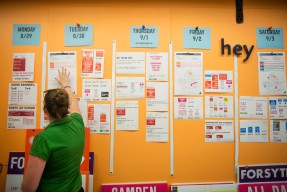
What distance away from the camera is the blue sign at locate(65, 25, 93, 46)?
6.23 feet

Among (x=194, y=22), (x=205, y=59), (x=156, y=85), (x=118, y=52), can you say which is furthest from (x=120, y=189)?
(x=194, y=22)

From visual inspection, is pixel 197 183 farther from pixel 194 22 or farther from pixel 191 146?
pixel 194 22

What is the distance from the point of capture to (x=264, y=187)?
6.04 feet

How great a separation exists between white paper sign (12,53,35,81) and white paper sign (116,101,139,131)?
0.86 meters

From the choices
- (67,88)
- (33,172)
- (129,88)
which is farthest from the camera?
(129,88)

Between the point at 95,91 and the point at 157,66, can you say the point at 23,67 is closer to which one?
the point at 95,91

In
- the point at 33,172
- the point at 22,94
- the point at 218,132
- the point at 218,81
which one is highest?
the point at 218,81

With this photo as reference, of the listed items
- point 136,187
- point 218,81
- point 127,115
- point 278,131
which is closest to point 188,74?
point 218,81

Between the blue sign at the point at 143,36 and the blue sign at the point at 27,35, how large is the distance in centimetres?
90

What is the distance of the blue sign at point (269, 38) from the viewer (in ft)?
6.49

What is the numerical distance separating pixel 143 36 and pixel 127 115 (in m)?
0.76

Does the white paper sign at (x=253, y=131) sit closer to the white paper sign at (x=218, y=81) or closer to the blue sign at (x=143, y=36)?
the white paper sign at (x=218, y=81)

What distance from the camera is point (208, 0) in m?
1.98

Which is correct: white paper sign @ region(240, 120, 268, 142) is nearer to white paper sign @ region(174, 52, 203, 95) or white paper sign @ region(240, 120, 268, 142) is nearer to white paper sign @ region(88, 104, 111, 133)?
white paper sign @ region(174, 52, 203, 95)
